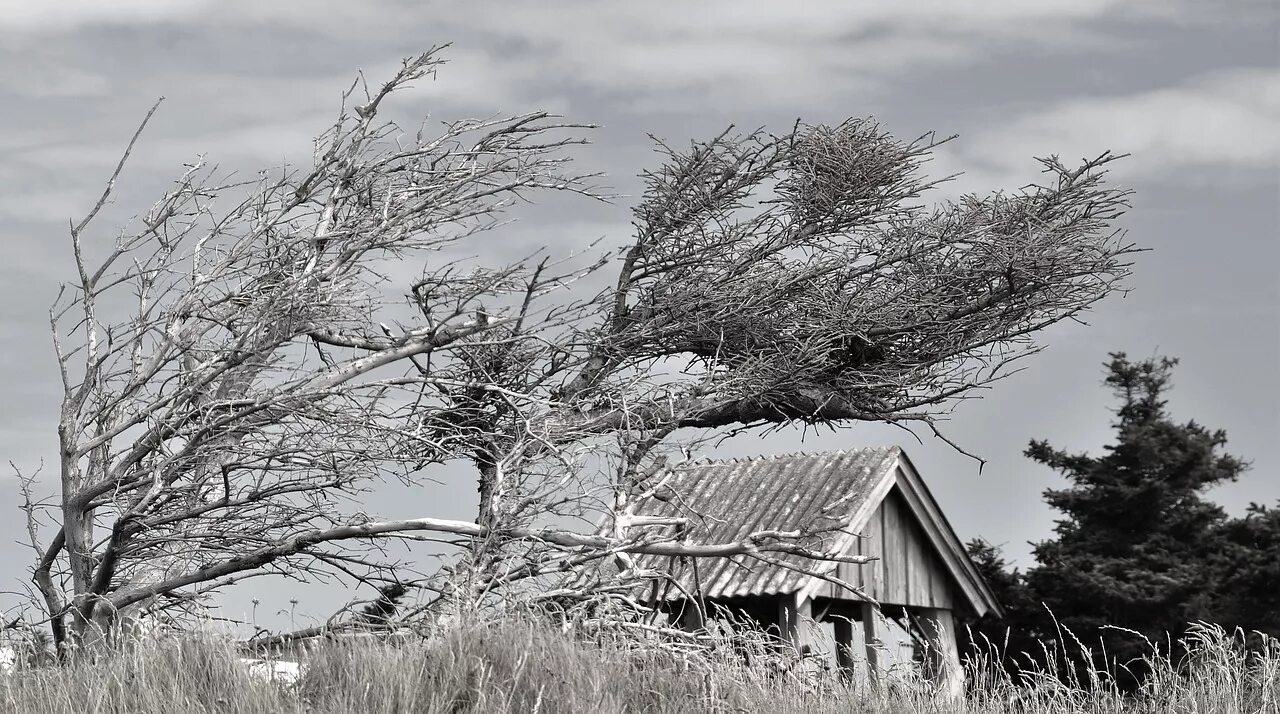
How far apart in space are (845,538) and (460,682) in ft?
31.5

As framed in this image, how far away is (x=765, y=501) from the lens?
54.3ft

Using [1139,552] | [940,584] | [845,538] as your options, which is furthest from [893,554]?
[1139,552]

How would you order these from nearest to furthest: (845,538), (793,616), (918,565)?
(793,616)
(845,538)
(918,565)

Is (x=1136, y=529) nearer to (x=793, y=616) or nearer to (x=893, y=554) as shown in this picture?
(x=893, y=554)

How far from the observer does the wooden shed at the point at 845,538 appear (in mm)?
15273

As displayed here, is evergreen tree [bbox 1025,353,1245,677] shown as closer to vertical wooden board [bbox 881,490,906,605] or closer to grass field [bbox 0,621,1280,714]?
vertical wooden board [bbox 881,490,906,605]

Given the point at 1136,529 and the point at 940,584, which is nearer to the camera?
the point at 940,584

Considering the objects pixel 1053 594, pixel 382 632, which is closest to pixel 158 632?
Answer: pixel 382 632

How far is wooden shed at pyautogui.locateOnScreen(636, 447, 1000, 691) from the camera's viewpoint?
15.3m

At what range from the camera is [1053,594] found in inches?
790

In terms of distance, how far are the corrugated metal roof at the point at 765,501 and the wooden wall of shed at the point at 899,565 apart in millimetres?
741

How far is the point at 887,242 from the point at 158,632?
776 cm

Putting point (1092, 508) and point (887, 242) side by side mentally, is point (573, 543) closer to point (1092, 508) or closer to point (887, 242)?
point (887, 242)

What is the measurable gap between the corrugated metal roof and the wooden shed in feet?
0.06
